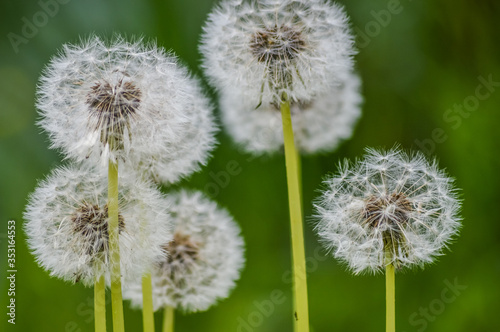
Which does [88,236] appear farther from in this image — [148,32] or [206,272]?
[148,32]

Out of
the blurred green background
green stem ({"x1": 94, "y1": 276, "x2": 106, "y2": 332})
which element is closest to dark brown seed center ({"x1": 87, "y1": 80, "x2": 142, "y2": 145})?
green stem ({"x1": 94, "y1": 276, "x2": 106, "y2": 332})

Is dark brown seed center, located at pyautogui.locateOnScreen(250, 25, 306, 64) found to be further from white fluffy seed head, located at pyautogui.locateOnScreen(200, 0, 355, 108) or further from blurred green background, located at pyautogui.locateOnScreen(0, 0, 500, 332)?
blurred green background, located at pyautogui.locateOnScreen(0, 0, 500, 332)

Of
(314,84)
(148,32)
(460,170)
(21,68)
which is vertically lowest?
(314,84)

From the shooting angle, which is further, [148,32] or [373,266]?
[148,32]

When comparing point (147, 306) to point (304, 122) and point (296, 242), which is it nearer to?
point (296, 242)

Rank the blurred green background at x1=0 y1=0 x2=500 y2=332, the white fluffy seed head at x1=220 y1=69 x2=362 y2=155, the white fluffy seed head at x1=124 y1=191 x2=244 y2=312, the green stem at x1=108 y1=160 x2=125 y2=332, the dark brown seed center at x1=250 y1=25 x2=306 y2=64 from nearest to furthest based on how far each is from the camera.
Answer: the green stem at x1=108 y1=160 x2=125 y2=332 < the dark brown seed center at x1=250 y1=25 x2=306 y2=64 < the white fluffy seed head at x1=124 y1=191 x2=244 y2=312 < the white fluffy seed head at x1=220 y1=69 x2=362 y2=155 < the blurred green background at x1=0 y1=0 x2=500 y2=332

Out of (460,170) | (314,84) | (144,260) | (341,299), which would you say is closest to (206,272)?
(144,260)
